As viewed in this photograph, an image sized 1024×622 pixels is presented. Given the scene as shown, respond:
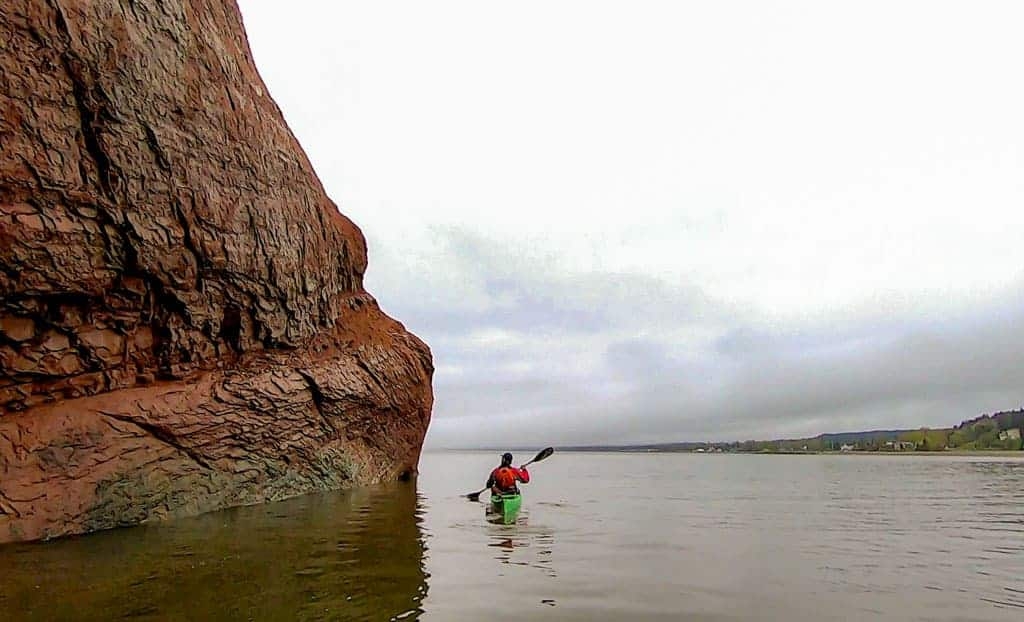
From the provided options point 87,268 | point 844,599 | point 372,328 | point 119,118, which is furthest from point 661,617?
point 372,328

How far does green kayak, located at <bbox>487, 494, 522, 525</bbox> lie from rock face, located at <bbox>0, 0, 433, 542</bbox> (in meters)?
7.66

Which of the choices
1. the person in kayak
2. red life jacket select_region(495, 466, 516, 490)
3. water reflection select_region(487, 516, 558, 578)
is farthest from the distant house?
water reflection select_region(487, 516, 558, 578)

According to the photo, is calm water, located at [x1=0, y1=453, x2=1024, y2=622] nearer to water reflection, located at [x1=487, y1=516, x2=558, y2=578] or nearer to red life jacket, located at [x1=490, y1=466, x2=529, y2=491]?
water reflection, located at [x1=487, y1=516, x2=558, y2=578]

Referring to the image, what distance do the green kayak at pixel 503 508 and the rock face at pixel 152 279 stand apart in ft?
25.1

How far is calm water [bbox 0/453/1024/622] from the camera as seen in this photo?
9.23 meters

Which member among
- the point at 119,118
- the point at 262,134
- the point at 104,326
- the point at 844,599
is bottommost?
the point at 844,599

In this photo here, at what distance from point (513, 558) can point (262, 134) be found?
16756mm

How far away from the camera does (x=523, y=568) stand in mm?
12211

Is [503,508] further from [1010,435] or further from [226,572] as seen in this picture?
[1010,435]

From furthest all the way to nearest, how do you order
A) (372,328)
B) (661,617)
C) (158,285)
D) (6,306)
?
1. (372,328)
2. (158,285)
3. (6,306)
4. (661,617)

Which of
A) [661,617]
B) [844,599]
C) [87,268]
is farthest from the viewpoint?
[87,268]

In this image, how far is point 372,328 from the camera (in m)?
29.9

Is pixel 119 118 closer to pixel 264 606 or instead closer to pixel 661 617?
pixel 264 606

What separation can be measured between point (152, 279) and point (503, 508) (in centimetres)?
1184
